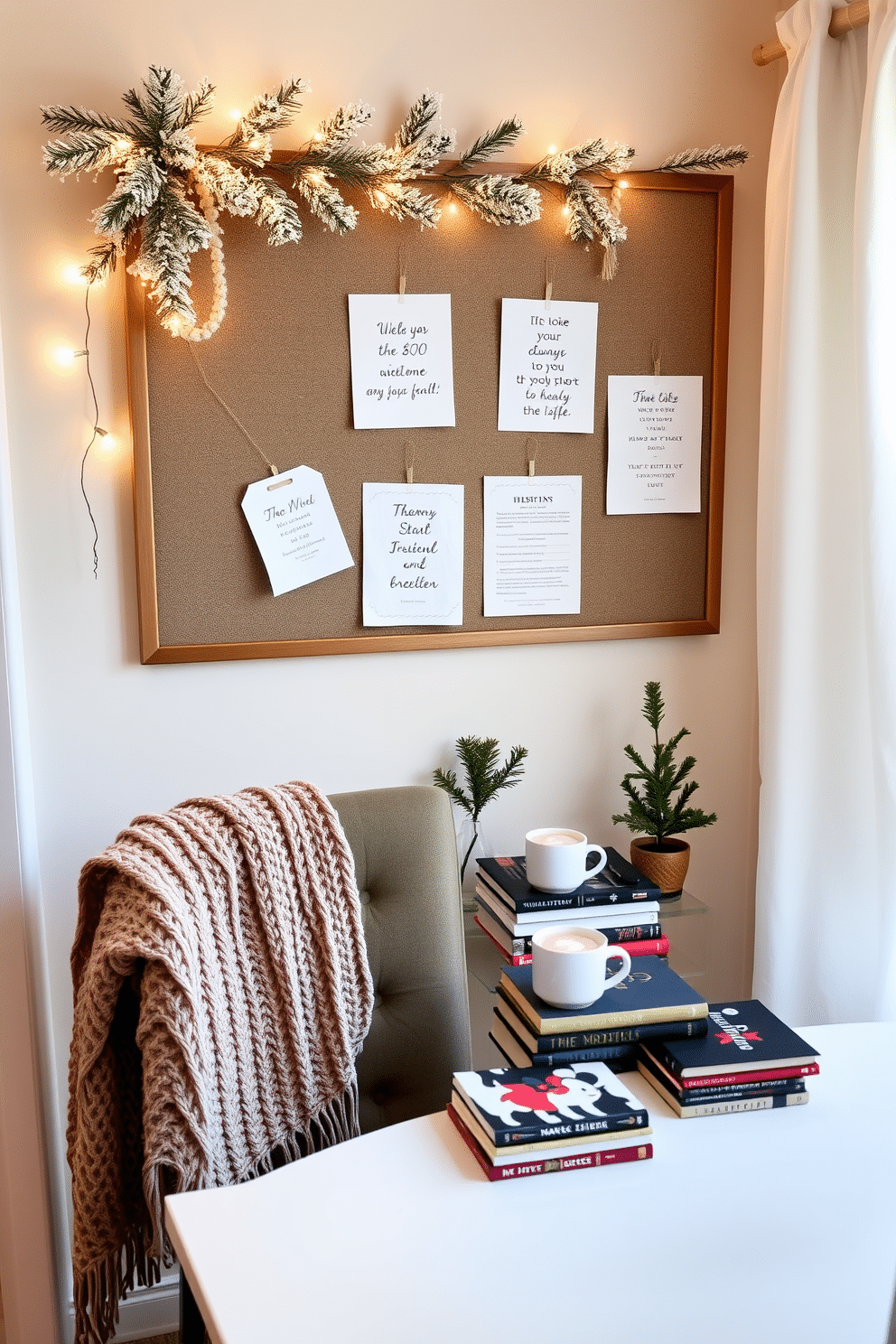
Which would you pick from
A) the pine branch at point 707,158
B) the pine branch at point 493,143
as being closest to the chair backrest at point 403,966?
the pine branch at point 493,143

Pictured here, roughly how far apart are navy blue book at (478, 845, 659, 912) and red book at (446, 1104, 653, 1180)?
0.58 meters

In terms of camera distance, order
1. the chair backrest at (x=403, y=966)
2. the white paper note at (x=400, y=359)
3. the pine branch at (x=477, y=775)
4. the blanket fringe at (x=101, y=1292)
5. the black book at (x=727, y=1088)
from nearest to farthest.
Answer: the black book at (x=727, y=1088)
the blanket fringe at (x=101, y=1292)
the chair backrest at (x=403, y=966)
the white paper note at (x=400, y=359)
the pine branch at (x=477, y=775)

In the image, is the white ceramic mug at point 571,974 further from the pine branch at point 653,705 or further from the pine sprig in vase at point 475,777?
the pine branch at point 653,705

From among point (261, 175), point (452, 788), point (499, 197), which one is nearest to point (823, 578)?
point (452, 788)

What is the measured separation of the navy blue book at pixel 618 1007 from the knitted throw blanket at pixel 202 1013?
0.72 ft

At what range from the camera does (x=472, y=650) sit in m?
2.07

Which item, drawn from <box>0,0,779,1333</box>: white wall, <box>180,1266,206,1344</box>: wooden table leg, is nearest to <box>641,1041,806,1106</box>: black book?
<box>180,1266,206,1344</box>: wooden table leg

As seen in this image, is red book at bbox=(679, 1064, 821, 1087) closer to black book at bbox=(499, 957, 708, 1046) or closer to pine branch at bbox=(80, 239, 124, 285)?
black book at bbox=(499, 957, 708, 1046)

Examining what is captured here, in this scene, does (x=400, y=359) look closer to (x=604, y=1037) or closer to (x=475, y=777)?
(x=475, y=777)

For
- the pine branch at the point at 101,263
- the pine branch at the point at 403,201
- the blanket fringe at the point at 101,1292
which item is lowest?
the blanket fringe at the point at 101,1292

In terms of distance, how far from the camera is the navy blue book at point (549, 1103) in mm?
1122

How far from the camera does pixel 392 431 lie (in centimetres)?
194

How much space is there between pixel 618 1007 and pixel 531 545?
3.20 feet

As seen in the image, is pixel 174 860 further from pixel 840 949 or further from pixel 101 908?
pixel 840 949
